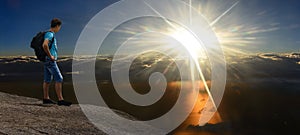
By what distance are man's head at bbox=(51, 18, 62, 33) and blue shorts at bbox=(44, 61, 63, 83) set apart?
102cm

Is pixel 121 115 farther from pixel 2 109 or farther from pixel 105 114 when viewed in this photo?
pixel 2 109

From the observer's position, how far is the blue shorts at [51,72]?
29.5 feet

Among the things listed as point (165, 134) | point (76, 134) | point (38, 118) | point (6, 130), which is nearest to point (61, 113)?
point (38, 118)

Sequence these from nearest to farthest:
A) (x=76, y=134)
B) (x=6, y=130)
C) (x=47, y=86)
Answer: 1. (x=6, y=130)
2. (x=76, y=134)
3. (x=47, y=86)

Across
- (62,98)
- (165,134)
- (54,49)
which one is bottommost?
(165,134)

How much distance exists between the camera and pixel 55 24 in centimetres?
891

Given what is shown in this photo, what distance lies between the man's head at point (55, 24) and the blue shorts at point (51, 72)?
1021 millimetres

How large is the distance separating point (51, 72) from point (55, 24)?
1.50m

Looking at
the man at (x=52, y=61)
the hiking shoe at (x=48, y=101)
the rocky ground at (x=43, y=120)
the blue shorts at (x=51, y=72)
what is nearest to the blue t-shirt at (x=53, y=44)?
the man at (x=52, y=61)

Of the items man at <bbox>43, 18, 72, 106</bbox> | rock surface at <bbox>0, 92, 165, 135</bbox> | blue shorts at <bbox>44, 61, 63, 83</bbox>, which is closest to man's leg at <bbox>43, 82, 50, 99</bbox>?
man at <bbox>43, 18, 72, 106</bbox>

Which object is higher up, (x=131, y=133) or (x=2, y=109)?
(x=2, y=109)

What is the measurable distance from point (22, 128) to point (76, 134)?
1394 millimetres

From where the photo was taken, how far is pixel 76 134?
7.96 m

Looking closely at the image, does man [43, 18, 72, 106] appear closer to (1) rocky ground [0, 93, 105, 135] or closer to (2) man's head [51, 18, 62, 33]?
(2) man's head [51, 18, 62, 33]
